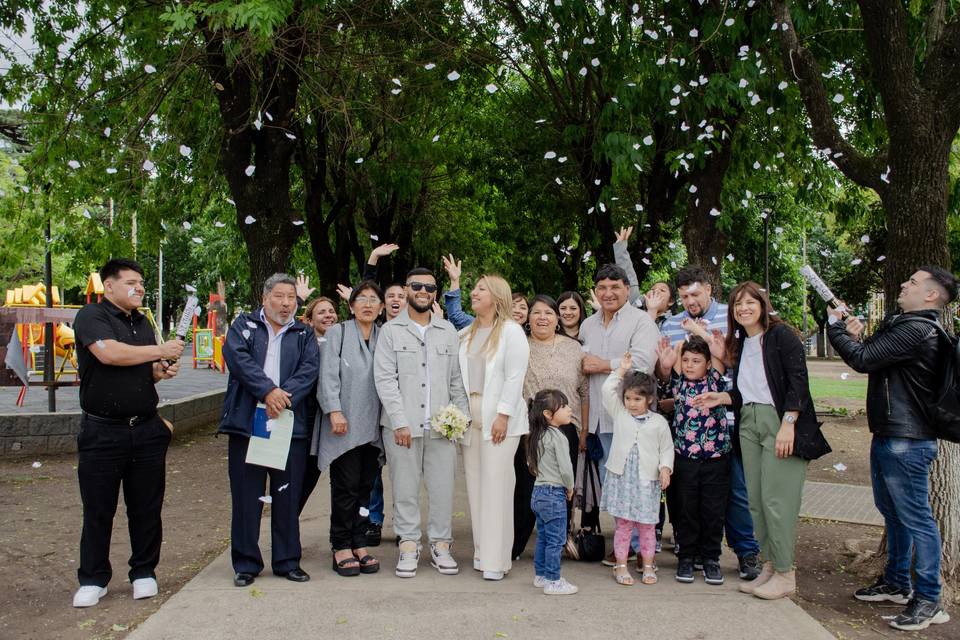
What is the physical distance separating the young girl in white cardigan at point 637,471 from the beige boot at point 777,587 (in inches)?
25.9

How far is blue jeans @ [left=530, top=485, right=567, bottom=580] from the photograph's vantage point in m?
5.38

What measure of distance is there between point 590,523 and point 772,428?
1.55m

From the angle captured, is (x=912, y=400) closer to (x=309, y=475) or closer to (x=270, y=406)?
(x=270, y=406)

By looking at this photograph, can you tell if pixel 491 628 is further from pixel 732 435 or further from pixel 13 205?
pixel 13 205

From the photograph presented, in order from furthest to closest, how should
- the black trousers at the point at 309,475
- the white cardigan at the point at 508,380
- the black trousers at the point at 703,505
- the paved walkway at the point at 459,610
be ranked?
the black trousers at the point at 309,475 → the white cardigan at the point at 508,380 → the black trousers at the point at 703,505 → the paved walkway at the point at 459,610

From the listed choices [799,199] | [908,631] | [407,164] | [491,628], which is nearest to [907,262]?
[908,631]

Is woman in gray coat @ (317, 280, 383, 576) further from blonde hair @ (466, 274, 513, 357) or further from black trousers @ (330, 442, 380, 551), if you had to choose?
blonde hair @ (466, 274, 513, 357)

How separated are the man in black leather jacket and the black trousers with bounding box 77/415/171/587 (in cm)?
418

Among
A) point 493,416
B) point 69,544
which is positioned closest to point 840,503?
point 493,416

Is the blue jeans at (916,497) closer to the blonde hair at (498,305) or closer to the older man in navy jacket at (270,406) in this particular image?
the blonde hair at (498,305)

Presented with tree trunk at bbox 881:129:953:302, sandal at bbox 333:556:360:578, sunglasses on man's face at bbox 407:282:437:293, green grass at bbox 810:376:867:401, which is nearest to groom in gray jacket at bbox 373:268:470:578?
sunglasses on man's face at bbox 407:282:437:293

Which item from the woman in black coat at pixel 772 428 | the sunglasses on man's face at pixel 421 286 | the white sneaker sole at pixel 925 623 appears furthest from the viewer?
the sunglasses on man's face at pixel 421 286

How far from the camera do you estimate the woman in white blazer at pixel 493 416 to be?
223 inches

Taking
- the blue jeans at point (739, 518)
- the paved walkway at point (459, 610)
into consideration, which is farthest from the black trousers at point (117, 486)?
the blue jeans at point (739, 518)
